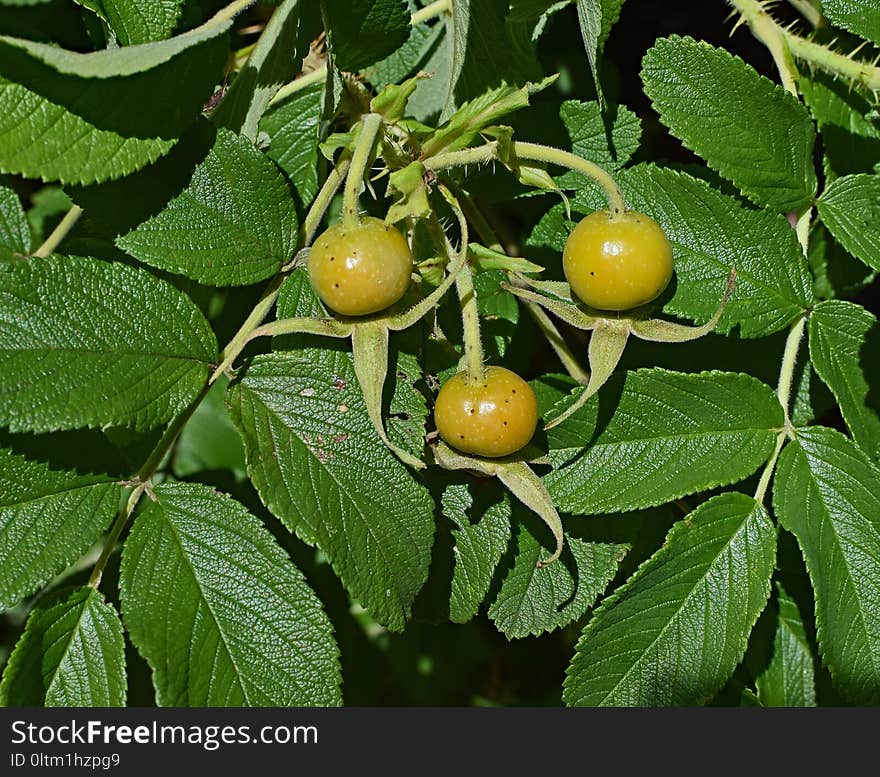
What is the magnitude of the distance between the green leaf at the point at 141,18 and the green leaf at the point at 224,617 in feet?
2.71

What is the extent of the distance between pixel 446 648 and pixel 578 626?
458 mm

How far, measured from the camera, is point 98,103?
1.54m

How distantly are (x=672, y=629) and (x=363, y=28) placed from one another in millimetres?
1203

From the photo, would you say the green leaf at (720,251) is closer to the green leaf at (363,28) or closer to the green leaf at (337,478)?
the green leaf at (363,28)

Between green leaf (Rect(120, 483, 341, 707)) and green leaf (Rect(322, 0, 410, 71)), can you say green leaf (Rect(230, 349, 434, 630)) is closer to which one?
green leaf (Rect(120, 483, 341, 707))

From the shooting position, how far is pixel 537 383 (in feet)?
6.21

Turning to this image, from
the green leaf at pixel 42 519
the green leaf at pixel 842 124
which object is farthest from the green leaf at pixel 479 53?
the green leaf at pixel 42 519

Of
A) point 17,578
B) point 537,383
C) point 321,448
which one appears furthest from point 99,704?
point 537,383

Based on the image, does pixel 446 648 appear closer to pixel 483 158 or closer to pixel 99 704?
pixel 99 704

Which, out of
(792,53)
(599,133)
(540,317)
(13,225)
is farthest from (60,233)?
(792,53)

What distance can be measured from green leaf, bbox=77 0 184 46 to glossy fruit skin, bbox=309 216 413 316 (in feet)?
1.60

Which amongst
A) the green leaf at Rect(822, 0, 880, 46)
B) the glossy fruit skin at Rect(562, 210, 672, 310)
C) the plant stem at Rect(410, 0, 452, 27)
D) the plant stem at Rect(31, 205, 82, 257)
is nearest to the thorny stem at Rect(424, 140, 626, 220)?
the glossy fruit skin at Rect(562, 210, 672, 310)

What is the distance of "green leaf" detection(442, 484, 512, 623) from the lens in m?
1.81

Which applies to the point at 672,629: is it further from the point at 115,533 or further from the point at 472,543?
the point at 115,533
